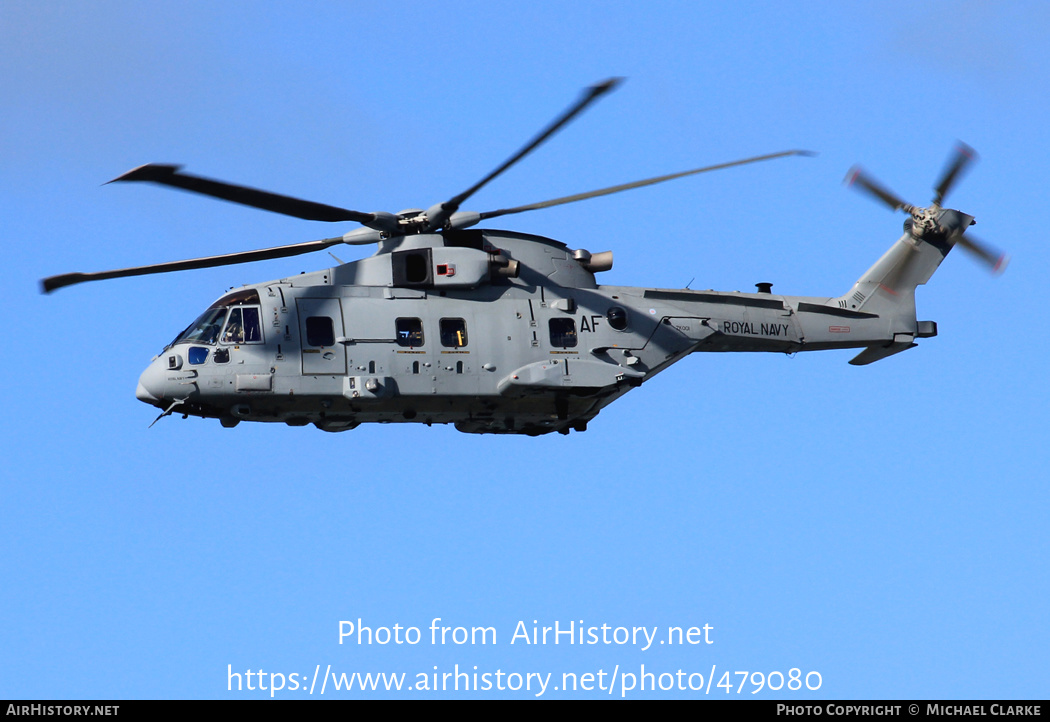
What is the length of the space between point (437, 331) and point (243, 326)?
4.14 metres

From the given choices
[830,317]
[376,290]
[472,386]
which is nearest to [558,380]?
[472,386]

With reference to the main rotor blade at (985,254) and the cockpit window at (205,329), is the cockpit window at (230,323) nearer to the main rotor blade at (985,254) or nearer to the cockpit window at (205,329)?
the cockpit window at (205,329)

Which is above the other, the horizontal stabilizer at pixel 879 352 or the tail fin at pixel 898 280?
the tail fin at pixel 898 280

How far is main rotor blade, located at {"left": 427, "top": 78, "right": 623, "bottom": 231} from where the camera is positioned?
99.6ft

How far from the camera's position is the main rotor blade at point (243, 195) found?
97.2 feet

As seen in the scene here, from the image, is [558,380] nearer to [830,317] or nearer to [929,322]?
[830,317]

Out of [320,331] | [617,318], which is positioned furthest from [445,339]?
[617,318]

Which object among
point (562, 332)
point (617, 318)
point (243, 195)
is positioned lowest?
point (562, 332)

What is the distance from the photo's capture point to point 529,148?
31562 millimetres

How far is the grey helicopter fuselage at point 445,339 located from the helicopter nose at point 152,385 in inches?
1.5

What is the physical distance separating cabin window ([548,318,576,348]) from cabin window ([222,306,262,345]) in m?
6.41

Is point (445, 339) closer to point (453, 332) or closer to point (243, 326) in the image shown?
point (453, 332)

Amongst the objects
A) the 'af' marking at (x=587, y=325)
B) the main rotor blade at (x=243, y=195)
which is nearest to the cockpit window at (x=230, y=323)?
the main rotor blade at (x=243, y=195)

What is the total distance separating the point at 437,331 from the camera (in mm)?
34344
